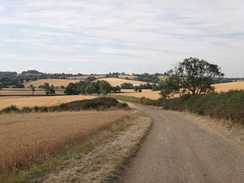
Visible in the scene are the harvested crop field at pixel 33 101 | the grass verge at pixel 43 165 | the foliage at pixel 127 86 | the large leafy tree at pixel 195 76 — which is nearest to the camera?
the grass verge at pixel 43 165

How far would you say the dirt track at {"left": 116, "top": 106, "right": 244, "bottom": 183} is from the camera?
8.06 m

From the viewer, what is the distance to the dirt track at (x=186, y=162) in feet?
26.5

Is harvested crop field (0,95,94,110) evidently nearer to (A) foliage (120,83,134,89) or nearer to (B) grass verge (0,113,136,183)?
(B) grass verge (0,113,136,183)

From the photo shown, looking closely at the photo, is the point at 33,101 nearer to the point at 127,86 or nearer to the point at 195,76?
the point at 195,76

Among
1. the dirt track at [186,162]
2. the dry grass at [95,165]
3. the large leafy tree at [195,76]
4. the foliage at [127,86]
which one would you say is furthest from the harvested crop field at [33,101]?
the foliage at [127,86]

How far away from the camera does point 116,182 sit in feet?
25.1

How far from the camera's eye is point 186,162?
32.6 ft

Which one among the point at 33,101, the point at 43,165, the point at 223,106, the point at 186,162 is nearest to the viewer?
the point at 43,165

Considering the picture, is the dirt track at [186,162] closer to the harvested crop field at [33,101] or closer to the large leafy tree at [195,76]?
the large leafy tree at [195,76]

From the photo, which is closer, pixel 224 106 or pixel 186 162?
pixel 186 162

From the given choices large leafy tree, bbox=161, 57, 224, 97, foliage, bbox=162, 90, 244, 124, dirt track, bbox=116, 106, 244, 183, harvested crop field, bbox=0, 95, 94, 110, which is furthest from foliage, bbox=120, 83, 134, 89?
dirt track, bbox=116, 106, 244, 183

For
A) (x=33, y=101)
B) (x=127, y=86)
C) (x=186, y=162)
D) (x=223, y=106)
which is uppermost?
(x=223, y=106)

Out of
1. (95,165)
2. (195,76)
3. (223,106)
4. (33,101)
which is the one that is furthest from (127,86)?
(95,165)

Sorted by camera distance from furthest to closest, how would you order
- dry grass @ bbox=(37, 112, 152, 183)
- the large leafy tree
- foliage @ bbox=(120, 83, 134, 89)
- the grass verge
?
1. foliage @ bbox=(120, 83, 134, 89)
2. the large leafy tree
3. the grass verge
4. dry grass @ bbox=(37, 112, 152, 183)
